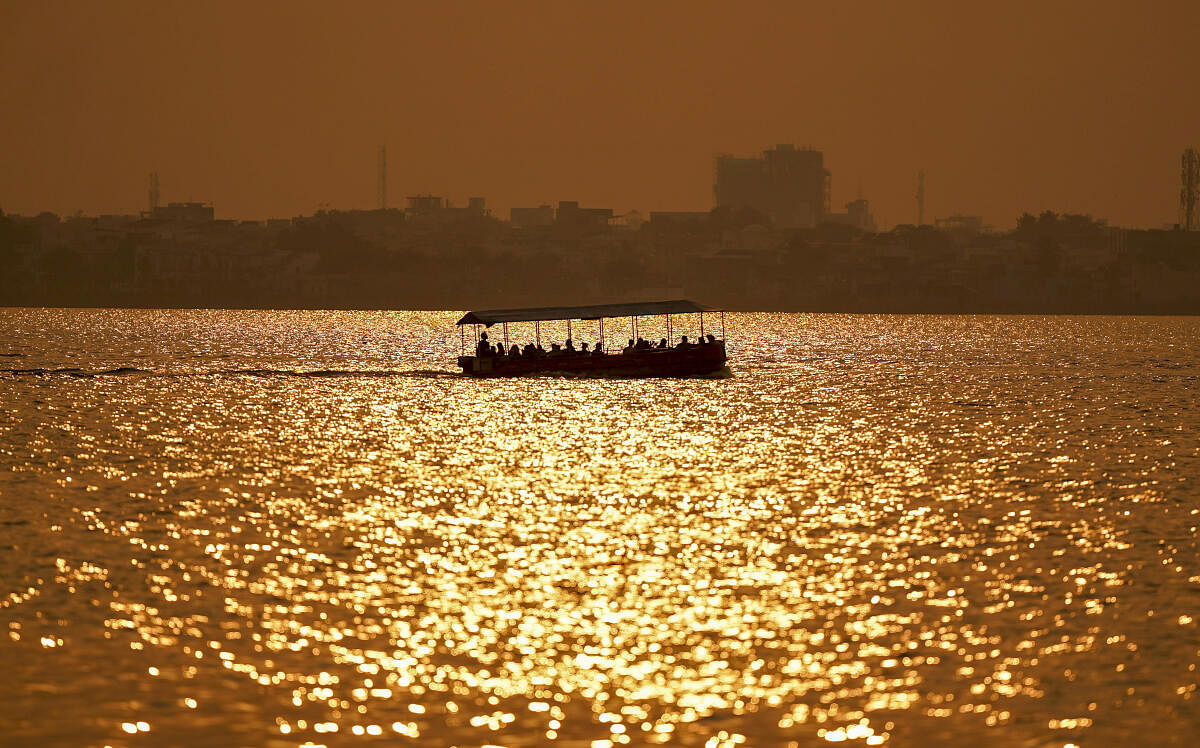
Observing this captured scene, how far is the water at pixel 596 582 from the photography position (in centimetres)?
1947

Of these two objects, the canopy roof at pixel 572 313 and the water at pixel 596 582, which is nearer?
the water at pixel 596 582

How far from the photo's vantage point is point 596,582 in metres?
28.5

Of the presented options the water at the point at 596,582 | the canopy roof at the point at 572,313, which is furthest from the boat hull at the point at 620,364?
the water at the point at 596,582

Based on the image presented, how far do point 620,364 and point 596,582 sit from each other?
65413 mm

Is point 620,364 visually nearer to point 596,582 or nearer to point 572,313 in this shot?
point 572,313

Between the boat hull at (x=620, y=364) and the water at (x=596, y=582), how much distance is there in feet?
79.7

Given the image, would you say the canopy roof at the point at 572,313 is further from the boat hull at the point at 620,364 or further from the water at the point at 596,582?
the water at the point at 596,582

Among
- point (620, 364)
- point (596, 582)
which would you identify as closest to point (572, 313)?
Result: point (620, 364)

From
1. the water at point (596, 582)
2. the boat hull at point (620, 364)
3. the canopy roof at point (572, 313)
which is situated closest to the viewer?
the water at point (596, 582)

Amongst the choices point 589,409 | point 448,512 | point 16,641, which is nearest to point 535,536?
point 448,512

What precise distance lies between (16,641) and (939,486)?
31.1 m

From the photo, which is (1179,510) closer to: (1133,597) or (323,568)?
(1133,597)

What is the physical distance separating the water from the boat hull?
79.7 ft

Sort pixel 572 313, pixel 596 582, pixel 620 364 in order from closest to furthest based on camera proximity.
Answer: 1. pixel 596 582
2. pixel 572 313
3. pixel 620 364
